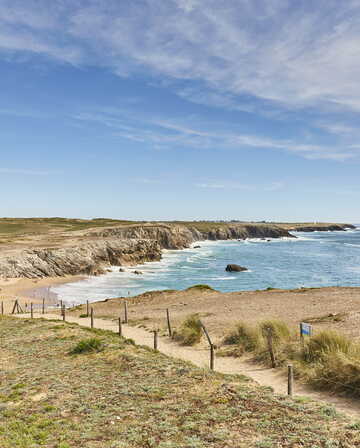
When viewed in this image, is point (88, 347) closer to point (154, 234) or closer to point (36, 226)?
point (154, 234)

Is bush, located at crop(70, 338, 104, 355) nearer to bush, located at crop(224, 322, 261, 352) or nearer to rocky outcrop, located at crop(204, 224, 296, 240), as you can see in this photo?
bush, located at crop(224, 322, 261, 352)

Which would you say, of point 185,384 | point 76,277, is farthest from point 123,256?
point 185,384

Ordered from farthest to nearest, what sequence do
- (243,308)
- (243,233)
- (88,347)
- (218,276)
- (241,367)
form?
(243,233), (218,276), (243,308), (88,347), (241,367)

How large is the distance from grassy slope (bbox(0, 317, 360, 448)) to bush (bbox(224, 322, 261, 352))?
191 inches

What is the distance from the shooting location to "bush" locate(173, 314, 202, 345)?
73.9ft

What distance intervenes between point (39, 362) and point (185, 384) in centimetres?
852

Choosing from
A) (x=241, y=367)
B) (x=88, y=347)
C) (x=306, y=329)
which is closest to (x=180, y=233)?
(x=88, y=347)

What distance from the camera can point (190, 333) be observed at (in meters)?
22.8

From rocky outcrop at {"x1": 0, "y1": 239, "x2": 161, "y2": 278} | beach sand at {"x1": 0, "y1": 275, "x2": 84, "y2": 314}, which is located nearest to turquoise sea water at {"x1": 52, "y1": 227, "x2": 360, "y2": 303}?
beach sand at {"x1": 0, "y1": 275, "x2": 84, "y2": 314}

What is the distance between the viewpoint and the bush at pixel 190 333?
22.5 metres

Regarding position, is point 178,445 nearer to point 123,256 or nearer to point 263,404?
point 263,404

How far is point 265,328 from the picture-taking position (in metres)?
20.4

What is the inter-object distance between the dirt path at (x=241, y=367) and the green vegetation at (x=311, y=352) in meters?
0.56

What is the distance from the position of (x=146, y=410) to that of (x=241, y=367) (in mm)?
7598
